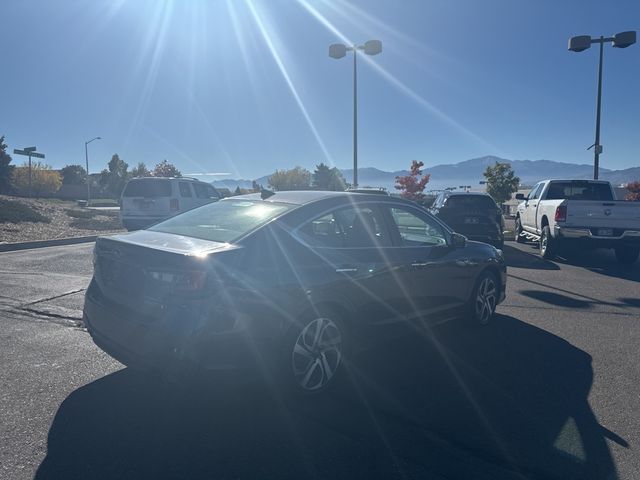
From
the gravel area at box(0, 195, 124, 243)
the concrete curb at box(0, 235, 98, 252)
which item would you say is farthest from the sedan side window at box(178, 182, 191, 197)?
the gravel area at box(0, 195, 124, 243)

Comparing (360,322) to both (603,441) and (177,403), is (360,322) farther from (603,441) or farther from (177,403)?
(603,441)

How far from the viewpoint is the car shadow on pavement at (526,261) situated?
450 inches

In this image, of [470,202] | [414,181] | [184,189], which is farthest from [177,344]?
[414,181]

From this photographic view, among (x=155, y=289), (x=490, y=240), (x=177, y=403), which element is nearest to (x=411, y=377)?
(x=177, y=403)

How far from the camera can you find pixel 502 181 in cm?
4597

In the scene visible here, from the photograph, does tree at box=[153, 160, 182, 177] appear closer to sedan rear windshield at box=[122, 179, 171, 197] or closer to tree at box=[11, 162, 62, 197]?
tree at box=[11, 162, 62, 197]

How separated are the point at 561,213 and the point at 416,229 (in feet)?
24.5

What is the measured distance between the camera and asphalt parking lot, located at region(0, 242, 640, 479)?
10.3 feet

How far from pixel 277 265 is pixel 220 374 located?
0.86 metres

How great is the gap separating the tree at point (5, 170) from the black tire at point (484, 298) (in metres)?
76.7

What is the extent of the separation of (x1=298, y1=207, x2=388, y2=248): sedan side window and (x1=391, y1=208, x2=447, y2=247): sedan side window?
1.05ft

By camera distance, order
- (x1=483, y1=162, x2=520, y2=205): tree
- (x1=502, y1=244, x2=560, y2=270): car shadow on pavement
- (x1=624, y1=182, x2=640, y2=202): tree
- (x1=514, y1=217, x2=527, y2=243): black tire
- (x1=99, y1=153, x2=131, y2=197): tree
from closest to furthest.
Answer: (x1=502, y1=244, x2=560, y2=270): car shadow on pavement → (x1=514, y1=217, x2=527, y2=243): black tire → (x1=624, y1=182, x2=640, y2=202): tree → (x1=483, y1=162, x2=520, y2=205): tree → (x1=99, y1=153, x2=131, y2=197): tree

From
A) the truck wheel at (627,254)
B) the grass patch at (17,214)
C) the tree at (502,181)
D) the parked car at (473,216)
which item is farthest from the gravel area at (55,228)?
the tree at (502,181)

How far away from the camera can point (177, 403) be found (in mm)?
3920
